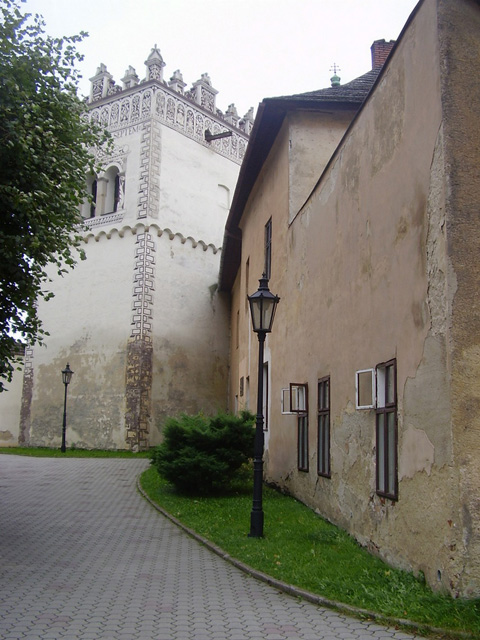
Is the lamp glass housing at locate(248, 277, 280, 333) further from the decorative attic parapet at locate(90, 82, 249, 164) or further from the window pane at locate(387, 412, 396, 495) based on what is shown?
the decorative attic parapet at locate(90, 82, 249, 164)

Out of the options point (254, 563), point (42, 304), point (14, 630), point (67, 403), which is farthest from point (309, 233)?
point (42, 304)

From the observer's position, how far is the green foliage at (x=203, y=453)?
39.0 ft

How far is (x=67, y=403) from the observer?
26594 mm

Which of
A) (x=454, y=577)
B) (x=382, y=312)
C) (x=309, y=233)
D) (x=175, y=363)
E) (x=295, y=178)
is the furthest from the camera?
(x=175, y=363)

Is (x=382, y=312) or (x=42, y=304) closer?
(x=382, y=312)

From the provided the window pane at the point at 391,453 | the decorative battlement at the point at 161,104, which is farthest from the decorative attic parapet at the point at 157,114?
the window pane at the point at 391,453

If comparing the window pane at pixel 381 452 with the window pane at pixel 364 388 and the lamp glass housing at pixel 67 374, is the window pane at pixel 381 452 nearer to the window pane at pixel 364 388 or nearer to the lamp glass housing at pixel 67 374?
the window pane at pixel 364 388

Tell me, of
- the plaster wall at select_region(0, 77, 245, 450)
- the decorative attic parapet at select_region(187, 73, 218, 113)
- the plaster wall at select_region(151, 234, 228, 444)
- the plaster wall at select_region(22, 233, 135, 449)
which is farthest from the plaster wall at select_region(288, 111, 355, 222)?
the decorative attic parapet at select_region(187, 73, 218, 113)

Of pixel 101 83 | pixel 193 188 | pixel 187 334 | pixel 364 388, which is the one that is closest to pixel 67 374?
pixel 187 334

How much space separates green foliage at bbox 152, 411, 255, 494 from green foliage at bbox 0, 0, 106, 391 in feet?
13.1

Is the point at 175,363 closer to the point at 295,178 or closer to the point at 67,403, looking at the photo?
the point at 67,403

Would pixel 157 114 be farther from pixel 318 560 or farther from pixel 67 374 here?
pixel 318 560

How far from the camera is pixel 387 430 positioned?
674 centimetres

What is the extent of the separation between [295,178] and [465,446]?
29.1ft
